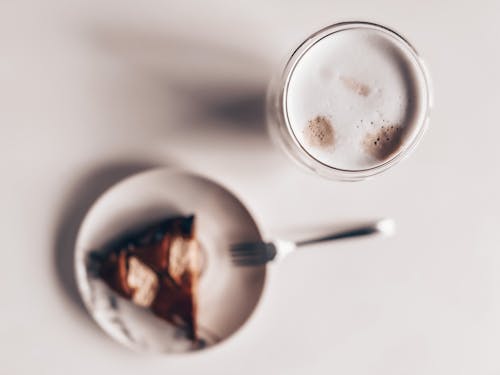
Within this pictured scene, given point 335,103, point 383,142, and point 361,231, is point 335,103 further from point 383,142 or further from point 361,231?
point 361,231

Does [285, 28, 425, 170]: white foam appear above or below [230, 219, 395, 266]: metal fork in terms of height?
above

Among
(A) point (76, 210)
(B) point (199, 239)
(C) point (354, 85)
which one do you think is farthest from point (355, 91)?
(A) point (76, 210)

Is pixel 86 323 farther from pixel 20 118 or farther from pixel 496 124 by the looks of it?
pixel 496 124

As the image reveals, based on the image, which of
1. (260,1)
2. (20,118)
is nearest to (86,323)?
(20,118)

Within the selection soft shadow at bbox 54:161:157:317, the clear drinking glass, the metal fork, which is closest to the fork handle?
the metal fork

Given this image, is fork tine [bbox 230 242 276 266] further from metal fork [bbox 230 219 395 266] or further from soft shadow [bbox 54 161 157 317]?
soft shadow [bbox 54 161 157 317]

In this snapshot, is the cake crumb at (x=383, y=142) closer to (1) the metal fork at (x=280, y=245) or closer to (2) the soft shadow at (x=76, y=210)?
(1) the metal fork at (x=280, y=245)

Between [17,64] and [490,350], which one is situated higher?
[17,64]
